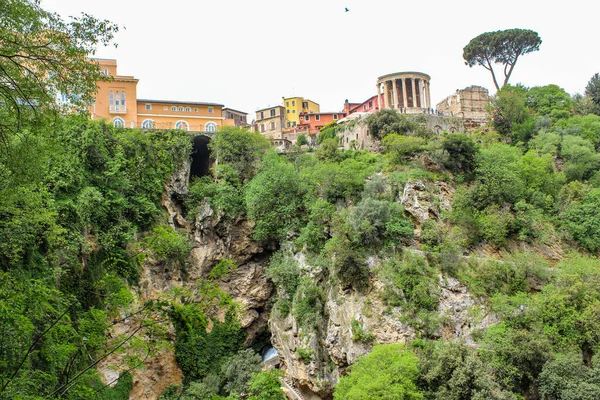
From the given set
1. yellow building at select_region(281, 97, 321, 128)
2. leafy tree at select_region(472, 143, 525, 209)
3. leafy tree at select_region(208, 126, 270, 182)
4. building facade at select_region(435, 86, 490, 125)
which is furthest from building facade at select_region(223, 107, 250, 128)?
leafy tree at select_region(472, 143, 525, 209)

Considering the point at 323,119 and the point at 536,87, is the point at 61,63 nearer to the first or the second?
the point at 536,87

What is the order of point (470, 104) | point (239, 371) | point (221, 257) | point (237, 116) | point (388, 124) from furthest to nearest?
point (237, 116) → point (470, 104) → point (388, 124) → point (221, 257) → point (239, 371)

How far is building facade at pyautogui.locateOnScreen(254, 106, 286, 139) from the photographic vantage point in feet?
200

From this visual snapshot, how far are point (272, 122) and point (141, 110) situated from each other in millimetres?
20309

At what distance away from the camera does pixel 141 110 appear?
44125mm

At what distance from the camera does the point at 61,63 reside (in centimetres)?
839

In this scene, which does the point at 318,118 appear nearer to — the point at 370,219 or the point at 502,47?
the point at 502,47

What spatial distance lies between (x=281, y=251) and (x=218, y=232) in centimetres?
542

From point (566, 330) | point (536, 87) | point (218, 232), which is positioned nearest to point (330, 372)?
point (566, 330)

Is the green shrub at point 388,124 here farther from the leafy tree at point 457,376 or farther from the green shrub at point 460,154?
the leafy tree at point 457,376

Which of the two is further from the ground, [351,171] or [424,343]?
[351,171]

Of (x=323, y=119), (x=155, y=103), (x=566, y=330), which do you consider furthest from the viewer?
(x=323, y=119)

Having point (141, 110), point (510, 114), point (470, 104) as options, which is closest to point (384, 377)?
point (510, 114)

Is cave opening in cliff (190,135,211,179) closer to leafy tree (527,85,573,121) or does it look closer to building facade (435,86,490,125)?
building facade (435,86,490,125)
